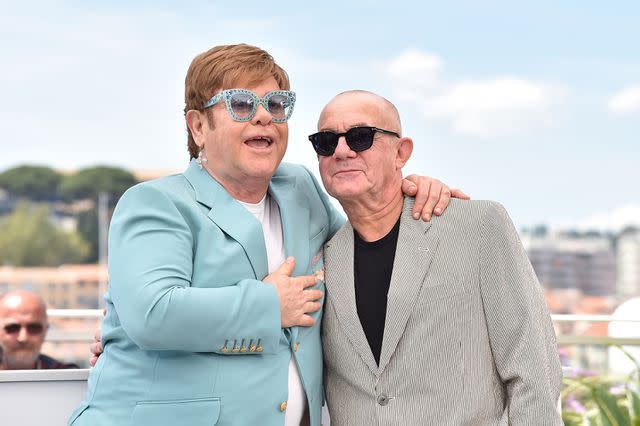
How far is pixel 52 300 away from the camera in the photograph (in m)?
87.4

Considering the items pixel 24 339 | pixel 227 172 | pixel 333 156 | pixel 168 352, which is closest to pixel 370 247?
pixel 333 156

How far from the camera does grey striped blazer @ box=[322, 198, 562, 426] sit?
2350mm

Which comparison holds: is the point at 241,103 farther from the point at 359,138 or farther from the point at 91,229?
the point at 91,229

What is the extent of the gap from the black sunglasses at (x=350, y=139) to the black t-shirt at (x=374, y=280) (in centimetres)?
25

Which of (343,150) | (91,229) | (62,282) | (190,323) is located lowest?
(62,282)

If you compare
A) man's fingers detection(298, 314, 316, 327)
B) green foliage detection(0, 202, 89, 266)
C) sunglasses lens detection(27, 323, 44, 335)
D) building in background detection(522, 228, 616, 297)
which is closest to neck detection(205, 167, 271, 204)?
man's fingers detection(298, 314, 316, 327)

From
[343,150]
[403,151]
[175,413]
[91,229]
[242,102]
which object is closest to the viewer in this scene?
[175,413]

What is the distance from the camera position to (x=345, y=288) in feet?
8.02

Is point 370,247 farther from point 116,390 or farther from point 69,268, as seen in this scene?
point 69,268

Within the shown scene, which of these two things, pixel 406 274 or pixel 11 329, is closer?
pixel 406 274

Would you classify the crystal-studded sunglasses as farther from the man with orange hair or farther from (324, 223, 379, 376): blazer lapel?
(324, 223, 379, 376): blazer lapel

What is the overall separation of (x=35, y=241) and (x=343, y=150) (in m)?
87.3

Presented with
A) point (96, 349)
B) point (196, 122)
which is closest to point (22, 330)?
point (96, 349)

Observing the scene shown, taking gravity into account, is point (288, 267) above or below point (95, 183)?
below
